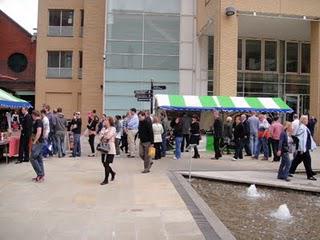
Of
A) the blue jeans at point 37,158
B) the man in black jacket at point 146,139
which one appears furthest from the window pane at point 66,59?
the blue jeans at point 37,158

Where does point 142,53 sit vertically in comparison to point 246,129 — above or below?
above

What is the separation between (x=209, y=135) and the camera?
23.3 meters

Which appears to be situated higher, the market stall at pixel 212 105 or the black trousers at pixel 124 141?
the market stall at pixel 212 105

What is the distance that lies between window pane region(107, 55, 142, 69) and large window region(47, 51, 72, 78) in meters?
8.81

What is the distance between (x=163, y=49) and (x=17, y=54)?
2073 centimetres

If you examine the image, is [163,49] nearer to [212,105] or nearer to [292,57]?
[292,57]

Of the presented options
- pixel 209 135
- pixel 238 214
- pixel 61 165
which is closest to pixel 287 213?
pixel 238 214

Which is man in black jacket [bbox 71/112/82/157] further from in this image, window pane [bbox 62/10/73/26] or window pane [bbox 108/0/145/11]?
window pane [bbox 62/10/73/26]

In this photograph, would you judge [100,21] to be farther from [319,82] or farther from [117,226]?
[117,226]

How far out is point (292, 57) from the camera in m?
35.8

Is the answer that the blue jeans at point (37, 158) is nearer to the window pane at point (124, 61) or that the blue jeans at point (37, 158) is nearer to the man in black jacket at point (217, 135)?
the man in black jacket at point (217, 135)

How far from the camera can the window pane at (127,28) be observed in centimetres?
3625

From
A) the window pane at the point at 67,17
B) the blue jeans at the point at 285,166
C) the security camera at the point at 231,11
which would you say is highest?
the window pane at the point at 67,17

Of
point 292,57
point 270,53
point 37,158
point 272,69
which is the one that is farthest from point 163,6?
point 37,158
